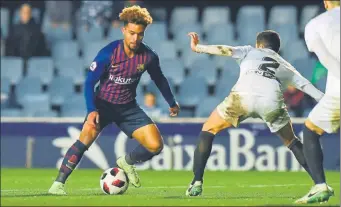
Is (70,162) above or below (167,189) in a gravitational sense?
above

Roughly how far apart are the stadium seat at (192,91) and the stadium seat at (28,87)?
8.40 feet

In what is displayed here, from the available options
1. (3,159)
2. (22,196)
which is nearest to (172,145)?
(3,159)

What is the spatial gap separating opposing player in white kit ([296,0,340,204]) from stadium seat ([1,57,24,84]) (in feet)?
35.7

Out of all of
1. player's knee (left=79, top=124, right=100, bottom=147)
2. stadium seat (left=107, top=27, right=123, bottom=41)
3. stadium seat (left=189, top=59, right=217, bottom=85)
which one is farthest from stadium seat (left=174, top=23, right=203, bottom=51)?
player's knee (left=79, top=124, right=100, bottom=147)

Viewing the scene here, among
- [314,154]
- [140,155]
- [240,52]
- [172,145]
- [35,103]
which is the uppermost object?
[240,52]

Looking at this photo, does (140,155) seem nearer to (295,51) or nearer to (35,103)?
(35,103)

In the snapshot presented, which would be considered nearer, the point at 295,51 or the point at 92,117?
the point at 92,117

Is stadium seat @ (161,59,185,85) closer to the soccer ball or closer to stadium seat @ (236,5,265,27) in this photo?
stadium seat @ (236,5,265,27)

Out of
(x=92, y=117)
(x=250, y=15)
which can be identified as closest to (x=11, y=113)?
(x=250, y=15)

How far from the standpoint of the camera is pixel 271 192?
39.2 feet

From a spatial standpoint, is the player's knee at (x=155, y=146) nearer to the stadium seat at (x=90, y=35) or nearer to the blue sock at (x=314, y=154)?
the blue sock at (x=314, y=154)

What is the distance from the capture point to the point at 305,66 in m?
19.5

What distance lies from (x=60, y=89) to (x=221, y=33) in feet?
10.9

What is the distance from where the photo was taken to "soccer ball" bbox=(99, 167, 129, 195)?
1135 centimetres
